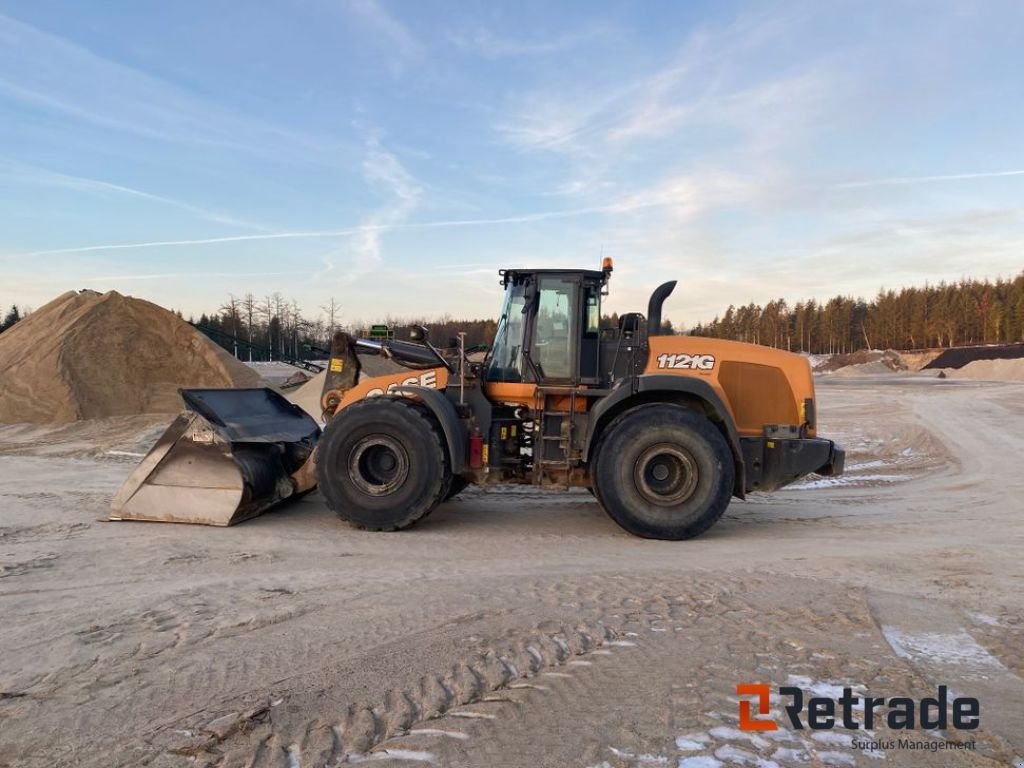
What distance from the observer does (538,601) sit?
4473 mm

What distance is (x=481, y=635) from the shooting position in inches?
153

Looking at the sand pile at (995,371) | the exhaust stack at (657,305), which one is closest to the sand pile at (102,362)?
the exhaust stack at (657,305)

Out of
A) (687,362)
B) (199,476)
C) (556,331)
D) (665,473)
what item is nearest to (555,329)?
(556,331)

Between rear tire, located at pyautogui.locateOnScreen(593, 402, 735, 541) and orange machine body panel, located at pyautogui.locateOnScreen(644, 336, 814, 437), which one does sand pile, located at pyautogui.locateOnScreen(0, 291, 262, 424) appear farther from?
orange machine body panel, located at pyautogui.locateOnScreen(644, 336, 814, 437)

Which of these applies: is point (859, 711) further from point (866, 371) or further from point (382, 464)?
point (866, 371)

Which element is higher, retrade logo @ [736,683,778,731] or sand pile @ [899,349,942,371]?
sand pile @ [899,349,942,371]

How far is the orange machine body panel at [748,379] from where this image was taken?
660cm

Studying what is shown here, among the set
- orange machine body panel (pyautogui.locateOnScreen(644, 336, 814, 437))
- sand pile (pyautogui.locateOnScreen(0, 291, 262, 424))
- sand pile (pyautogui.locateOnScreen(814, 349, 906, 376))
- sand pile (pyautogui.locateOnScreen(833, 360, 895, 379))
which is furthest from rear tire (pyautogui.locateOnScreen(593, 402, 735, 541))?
sand pile (pyautogui.locateOnScreen(814, 349, 906, 376))

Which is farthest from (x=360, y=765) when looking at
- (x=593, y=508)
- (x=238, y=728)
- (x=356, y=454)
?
(x=593, y=508)

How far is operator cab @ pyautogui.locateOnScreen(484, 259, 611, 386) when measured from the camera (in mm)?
6723

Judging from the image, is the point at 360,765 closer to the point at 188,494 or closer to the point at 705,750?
the point at 705,750

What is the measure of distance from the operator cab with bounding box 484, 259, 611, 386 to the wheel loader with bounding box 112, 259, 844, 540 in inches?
0.4

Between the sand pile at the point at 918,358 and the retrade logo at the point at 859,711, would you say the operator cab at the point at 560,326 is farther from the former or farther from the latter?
the sand pile at the point at 918,358

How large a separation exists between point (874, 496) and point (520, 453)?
16.3 feet
